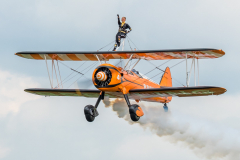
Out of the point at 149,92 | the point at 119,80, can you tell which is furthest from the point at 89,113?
the point at 149,92

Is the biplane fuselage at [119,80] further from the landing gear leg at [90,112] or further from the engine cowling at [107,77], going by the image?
the landing gear leg at [90,112]

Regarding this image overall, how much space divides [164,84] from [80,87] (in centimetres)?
657

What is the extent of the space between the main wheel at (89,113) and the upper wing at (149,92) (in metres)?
1.02

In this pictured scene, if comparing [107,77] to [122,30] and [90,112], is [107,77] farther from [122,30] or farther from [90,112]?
[122,30]

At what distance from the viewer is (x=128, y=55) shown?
20.1 metres

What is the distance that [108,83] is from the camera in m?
18.9

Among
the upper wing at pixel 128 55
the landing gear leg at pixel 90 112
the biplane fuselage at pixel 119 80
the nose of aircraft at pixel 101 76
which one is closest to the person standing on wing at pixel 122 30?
the upper wing at pixel 128 55

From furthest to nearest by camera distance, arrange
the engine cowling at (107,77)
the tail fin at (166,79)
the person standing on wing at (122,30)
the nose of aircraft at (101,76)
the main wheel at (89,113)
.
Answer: the tail fin at (166,79) < the person standing on wing at (122,30) < the main wheel at (89,113) < the engine cowling at (107,77) < the nose of aircraft at (101,76)

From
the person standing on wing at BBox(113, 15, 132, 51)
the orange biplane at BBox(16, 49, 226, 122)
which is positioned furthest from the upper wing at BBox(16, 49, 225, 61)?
the person standing on wing at BBox(113, 15, 132, 51)

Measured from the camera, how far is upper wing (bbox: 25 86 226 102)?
1877 cm

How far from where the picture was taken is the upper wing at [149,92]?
18.8m

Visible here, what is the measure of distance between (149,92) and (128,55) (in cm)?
190

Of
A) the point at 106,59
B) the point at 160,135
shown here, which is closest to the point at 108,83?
the point at 106,59

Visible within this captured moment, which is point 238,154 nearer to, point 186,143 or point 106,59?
point 186,143
